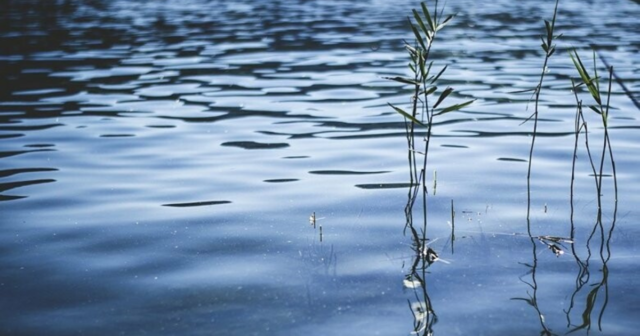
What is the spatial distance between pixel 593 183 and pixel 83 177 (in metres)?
3.39

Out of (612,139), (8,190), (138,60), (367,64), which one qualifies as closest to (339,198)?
(8,190)

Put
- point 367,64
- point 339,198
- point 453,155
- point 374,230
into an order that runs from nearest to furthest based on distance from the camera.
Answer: point 374,230, point 339,198, point 453,155, point 367,64

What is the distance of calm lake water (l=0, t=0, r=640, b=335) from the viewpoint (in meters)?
2.92

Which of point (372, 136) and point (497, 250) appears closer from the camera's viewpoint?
point (497, 250)

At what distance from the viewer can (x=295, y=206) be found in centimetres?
439

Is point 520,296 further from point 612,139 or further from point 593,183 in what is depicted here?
point 612,139

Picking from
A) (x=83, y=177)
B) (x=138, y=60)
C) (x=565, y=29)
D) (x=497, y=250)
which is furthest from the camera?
(x=565, y=29)

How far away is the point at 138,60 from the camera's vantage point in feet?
37.7

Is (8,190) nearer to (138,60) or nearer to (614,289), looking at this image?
(614,289)

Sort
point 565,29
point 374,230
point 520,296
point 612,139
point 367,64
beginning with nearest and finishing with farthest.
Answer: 1. point 520,296
2. point 374,230
3. point 612,139
4. point 367,64
5. point 565,29

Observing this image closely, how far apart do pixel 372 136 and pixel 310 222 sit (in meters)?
2.44

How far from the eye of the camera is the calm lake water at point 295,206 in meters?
2.92

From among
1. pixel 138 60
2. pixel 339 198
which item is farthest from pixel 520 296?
pixel 138 60

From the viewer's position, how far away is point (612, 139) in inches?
239
